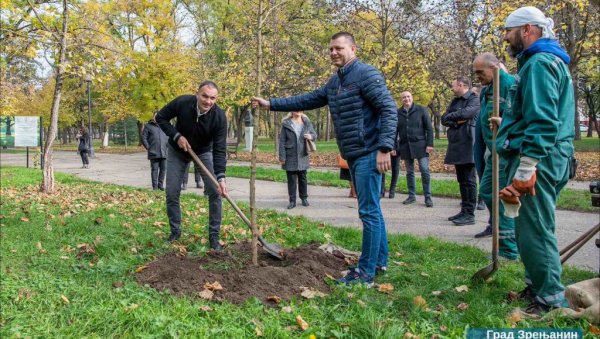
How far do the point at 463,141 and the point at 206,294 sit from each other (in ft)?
16.1

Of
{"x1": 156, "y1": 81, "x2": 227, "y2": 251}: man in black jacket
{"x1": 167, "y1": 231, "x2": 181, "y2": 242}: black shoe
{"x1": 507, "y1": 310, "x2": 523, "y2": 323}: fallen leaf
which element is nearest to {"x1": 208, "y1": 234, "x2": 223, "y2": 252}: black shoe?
{"x1": 156, "y1": 81, "x2": 227, "y2": 251}: man in black jacket

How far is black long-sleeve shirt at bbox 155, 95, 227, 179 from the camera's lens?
539cm

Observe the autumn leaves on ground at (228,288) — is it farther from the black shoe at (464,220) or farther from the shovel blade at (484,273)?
the black shoe at (464,220)

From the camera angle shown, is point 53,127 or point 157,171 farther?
point 157,171

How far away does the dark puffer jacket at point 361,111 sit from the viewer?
4.00 meters

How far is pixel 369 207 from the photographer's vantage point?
13.6 feet

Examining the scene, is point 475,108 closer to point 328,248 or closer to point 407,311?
point 328,248

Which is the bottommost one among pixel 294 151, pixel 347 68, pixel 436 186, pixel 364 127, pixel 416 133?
pixel 436 186

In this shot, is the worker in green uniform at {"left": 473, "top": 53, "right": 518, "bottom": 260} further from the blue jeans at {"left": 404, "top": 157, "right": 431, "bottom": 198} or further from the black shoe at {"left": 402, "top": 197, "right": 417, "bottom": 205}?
the black shoe at {"left": 402, "top": 197, "right": 417, "bottom": 205}

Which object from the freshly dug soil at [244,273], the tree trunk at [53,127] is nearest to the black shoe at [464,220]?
the freshly dug soil at [244,273]

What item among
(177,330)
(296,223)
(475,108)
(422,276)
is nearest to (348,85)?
(422,276)

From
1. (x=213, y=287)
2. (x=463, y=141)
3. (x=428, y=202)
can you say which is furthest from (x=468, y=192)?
(x=213, y=287)

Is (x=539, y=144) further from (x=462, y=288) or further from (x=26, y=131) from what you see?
(x=26, y=131)

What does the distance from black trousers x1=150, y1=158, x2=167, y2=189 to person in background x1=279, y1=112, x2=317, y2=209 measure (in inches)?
156
